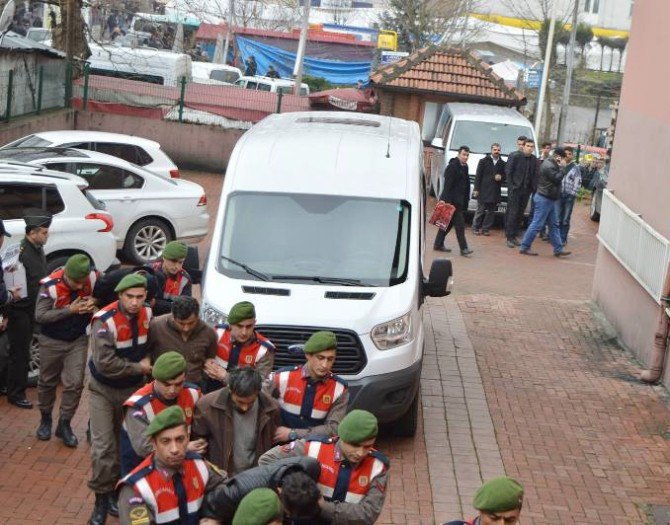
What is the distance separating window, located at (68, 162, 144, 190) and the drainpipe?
23.9ft

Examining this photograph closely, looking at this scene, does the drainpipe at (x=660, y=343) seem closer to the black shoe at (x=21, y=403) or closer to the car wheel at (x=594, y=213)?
the black shoe at (x=21, y=403)

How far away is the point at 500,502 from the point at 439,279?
473 centimetres

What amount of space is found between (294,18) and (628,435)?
1663 inches

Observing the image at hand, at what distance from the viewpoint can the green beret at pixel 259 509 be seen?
469 centimetres

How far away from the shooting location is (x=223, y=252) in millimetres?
9922

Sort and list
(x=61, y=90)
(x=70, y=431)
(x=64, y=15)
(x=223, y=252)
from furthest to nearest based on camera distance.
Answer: (x=64, y=15)
(x=61, y=90)
(x=223, y=252)
(x=70, y=431)

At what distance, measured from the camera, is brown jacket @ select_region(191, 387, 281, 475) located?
22.2 feet

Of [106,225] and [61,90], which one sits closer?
[106,225]

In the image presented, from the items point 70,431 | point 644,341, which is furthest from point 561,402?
point 70,431

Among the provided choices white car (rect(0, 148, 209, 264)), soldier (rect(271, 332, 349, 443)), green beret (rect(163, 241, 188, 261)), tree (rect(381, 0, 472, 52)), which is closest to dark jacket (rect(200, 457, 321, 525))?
soldier (rect(271, 332, 349, 443))

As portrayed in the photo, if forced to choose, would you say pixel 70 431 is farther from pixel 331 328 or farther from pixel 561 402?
pixel 561 402

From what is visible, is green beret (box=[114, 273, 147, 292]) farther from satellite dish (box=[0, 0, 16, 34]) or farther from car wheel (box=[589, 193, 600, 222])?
car wheel (box=[589, 193, 600, 222])

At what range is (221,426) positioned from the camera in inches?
268

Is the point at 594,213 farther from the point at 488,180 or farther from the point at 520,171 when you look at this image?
the point at 520,171
